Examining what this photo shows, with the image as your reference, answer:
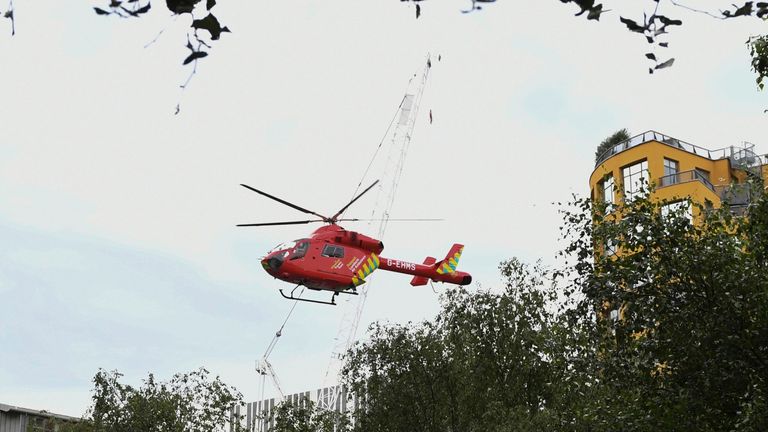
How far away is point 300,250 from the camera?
159 feet

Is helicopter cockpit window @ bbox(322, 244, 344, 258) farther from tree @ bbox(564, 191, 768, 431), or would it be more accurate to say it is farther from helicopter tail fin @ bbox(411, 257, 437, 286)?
tree @ bbox(564, 191, 768, 431)

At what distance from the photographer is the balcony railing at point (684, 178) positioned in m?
63.6

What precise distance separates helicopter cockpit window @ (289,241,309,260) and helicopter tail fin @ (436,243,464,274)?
11332mm

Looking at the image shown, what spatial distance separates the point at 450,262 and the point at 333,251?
11.5 m

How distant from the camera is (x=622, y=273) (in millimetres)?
23906

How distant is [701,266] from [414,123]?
12551 cm

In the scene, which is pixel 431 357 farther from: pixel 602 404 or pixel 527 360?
pixel 602 404

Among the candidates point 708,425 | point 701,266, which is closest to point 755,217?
point 701,266

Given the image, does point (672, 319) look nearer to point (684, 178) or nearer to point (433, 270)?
point (433, 270)

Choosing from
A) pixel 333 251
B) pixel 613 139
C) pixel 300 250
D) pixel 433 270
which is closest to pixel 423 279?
pixel 433 270

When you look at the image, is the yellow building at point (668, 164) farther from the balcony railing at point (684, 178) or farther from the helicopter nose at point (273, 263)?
the helicopter nose at point (273, 263)

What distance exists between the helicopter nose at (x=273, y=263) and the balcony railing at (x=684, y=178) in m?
26.7

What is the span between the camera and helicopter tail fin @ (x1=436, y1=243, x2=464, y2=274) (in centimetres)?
5809

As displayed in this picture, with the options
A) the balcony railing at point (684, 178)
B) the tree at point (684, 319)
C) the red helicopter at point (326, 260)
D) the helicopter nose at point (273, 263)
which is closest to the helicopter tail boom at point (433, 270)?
the red helicopter at point (326, 260)
